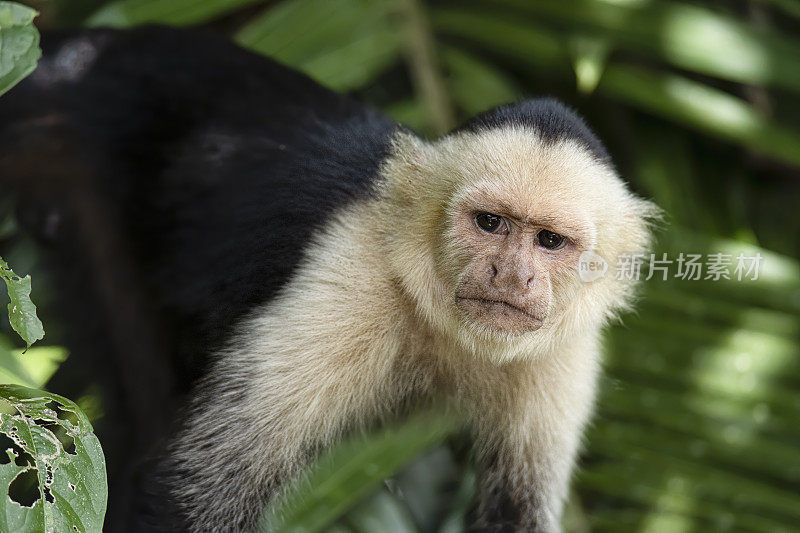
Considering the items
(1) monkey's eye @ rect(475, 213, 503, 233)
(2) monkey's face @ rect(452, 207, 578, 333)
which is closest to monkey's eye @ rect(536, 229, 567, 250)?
(2) monkey's face @ rect(452, 207, 578, 333)

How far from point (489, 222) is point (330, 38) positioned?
193cm

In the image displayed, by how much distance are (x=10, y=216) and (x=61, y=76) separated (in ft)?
2.54

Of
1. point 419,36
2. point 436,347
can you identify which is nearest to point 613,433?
point 436,347

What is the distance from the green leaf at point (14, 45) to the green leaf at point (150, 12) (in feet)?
8.05

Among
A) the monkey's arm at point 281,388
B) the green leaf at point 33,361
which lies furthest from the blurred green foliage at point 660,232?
the green leaf at point 33,361

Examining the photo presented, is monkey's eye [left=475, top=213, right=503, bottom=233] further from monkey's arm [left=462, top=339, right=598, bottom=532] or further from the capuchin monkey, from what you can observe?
monkey's arm [left=462, top=339, right=598, bottom=532]

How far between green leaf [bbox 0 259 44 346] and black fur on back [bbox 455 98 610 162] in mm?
1687

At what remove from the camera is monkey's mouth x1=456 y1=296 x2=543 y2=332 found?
2789 millimetres

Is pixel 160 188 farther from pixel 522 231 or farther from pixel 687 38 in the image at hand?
pixel 687 38

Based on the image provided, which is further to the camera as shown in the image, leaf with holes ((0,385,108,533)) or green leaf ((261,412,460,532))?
green leaf ((261,412,460,532))

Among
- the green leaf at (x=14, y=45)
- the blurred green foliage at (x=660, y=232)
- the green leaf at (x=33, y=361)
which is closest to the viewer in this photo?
the green leaf at (x=14, y=45)

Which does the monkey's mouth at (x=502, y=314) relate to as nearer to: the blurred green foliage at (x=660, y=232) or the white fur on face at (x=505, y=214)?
the white fur on face at (x=505, y=214)

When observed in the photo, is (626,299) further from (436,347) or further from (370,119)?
(370,119)

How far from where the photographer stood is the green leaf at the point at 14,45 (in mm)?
1704
